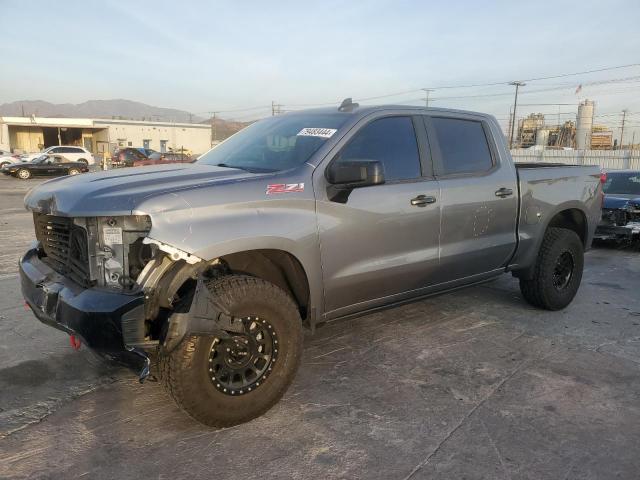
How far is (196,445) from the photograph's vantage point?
2916 millimetres

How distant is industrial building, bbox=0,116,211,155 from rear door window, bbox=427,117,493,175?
53.9m

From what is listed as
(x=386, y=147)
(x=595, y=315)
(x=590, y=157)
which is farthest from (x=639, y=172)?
(x=590, y=157)

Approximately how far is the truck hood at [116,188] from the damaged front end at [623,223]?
25.7 feet

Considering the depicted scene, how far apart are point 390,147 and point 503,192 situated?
1323 millimetres

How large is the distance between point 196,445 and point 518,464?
1751 millimetres

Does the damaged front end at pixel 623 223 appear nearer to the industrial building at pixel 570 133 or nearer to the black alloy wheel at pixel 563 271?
the black alloy wheel at pixel 563 271

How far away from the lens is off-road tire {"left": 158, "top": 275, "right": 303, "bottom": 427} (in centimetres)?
279

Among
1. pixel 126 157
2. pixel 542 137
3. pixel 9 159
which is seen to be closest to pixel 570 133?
pixel 542 137

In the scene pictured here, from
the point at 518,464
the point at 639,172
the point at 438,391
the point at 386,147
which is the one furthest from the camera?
the point at 639,172

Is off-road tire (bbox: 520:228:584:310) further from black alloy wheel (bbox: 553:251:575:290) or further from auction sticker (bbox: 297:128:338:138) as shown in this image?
auction sticker (bbox: 297:128:338:138)

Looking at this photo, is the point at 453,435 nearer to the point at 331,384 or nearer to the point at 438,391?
the point at 438,391

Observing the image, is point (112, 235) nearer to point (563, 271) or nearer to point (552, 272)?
point (552, 272)

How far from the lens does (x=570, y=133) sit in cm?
5119

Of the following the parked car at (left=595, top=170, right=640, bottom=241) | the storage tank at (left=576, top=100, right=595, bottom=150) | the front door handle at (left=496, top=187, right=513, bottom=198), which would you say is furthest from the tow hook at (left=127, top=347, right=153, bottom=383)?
the storage tank at (left=576, top=100, right=595, bottom=150)
